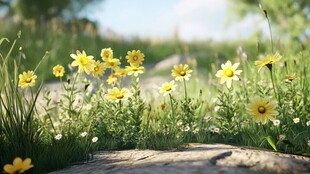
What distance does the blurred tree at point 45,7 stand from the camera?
22.0m

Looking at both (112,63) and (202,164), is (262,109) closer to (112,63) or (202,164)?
(202,164)

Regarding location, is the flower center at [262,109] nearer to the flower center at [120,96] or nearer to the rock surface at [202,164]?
the rock surface at [202,164]

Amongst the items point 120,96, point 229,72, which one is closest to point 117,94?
point 120,96

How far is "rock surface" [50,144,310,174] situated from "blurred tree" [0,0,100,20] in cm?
1840

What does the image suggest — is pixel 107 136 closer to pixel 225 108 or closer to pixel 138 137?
pixel 138 137

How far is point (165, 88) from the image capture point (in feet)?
12.2

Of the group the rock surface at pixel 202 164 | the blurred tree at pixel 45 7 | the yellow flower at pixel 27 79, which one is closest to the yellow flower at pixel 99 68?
the yellow flower at pixel 27 79

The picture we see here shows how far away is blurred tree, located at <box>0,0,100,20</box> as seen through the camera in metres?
22.0

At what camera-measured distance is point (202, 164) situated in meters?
2.69

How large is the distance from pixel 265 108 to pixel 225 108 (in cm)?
71

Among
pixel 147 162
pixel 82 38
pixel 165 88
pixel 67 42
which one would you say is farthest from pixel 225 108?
pixel 82 38

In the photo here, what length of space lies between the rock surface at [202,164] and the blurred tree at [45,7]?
60.4ft

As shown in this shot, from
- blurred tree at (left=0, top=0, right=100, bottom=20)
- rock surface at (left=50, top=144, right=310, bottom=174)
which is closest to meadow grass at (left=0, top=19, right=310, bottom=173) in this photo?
rock surface at (left=50, top=144, right=310, bottom=174)

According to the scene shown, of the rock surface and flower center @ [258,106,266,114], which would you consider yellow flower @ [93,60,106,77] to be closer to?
the rock surface
